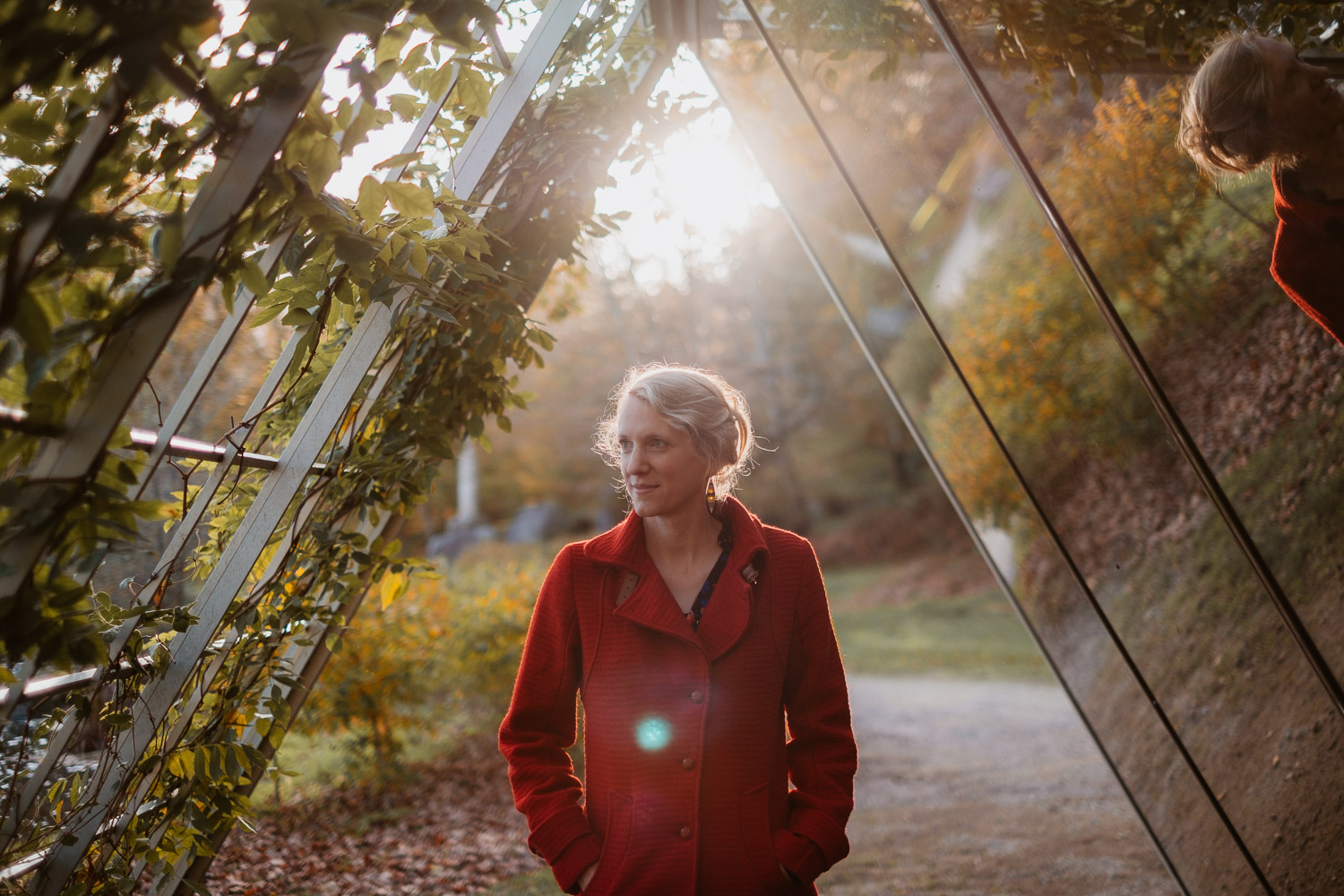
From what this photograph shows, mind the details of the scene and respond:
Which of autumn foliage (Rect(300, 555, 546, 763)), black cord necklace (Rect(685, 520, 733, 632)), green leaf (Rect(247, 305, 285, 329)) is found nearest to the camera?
green leaf (Rect(247, 305, 285, 329))

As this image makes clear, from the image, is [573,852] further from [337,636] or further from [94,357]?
[94,357]

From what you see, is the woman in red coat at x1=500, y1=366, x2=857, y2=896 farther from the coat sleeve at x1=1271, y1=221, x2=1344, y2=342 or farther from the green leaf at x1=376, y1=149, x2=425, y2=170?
the coat sleeve at x1=1271, y1=221, x2=1344, y2=342

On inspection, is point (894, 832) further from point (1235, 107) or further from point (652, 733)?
point (1235, 107)

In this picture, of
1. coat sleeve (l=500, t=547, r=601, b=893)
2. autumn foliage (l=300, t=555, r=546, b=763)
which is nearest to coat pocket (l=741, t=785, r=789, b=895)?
coat sleeve (l=500, t=547, r=601, b=893)

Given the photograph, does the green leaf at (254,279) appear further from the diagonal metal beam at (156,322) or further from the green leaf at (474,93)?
the green leaf at (474,93)

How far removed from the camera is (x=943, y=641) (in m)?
11.8

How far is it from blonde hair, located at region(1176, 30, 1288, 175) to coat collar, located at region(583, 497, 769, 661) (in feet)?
4.41

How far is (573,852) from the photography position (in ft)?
5.80

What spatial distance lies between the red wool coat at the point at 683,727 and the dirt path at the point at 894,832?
88.2 inches

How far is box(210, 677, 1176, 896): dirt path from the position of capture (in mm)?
4012

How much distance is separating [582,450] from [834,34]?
14803 millimetres

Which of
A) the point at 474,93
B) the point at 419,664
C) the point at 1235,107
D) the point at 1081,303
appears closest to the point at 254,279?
the point at 474,93

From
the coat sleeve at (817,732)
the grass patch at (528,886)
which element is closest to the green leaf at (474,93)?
the coat sleeve at (817,732)

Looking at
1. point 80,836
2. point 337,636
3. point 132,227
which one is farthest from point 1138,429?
point 80,836
